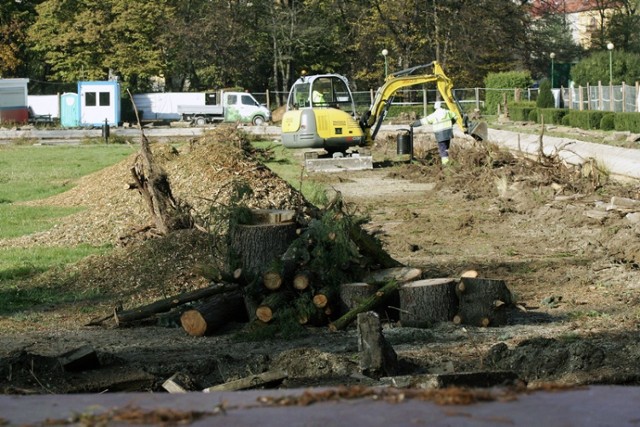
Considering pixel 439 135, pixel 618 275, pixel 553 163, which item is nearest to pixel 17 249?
pixel 618 275

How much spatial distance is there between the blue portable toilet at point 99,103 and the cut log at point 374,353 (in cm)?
5664

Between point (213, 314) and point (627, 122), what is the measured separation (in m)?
29.0

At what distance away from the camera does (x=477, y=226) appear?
18.4 metres

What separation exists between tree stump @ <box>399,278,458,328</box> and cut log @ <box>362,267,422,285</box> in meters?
0.39

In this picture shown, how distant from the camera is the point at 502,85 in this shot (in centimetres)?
6638

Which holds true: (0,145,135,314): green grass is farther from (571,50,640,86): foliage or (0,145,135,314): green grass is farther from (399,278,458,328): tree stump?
(571,50,640,86): foliage

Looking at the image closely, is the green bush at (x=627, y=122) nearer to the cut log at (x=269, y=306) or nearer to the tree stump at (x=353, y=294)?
the tree stump at (x=353, y=294)

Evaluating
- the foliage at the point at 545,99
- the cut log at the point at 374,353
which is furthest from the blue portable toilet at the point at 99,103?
the cut log at the point at 374,353

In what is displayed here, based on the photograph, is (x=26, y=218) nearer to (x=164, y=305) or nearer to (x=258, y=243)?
(x=164, y=305)

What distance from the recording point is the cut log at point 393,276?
425 inches

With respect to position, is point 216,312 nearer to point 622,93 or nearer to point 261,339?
point 261,339

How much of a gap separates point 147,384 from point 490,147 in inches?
752

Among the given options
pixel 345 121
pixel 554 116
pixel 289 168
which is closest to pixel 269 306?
pixel 345 121

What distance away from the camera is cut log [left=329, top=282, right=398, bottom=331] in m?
10.2
